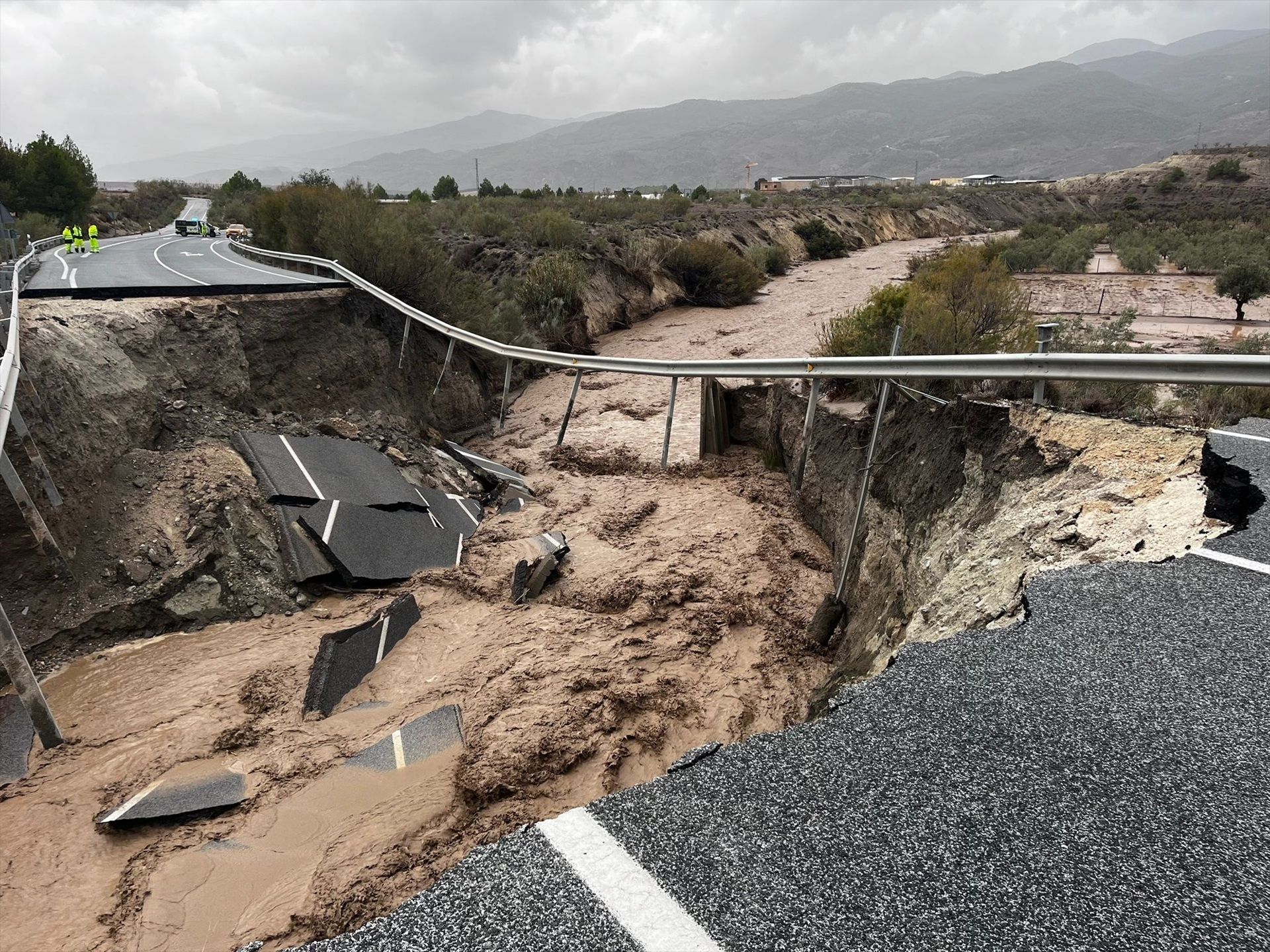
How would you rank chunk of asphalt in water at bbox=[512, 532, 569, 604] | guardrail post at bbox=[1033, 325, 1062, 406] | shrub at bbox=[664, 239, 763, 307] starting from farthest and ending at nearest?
shrub at bbox=[664, 239, 763, 307], chunk of asphalt in water at bbox=[512, 532, 569, 604], guardrail post at bbox=[1033, 325, 1062, 406]

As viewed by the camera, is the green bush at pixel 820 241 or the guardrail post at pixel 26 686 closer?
the guardrail post at pixel 26 686

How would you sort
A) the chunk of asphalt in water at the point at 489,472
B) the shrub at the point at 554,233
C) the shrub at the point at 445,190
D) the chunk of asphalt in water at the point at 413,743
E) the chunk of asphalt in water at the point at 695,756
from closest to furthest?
the chunk of asphalt in water at the point at 695,756
the chunk of asphalt in water at the point at 413,743
the chunk of asphalt in water at the point at 489,472
the shrub at the point at 554,233
the shrub at the point at 445,190

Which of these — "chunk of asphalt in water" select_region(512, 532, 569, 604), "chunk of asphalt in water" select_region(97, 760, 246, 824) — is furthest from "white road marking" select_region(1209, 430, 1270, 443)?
"chunk of asphalt in water" select_region(97, 760, 246, 824)

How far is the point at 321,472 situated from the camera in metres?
9.64

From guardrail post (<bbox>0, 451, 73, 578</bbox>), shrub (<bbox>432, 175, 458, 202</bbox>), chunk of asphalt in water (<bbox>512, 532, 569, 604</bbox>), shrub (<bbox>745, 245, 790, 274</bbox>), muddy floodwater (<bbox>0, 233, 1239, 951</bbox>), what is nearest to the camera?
muddy floodwater (<bbox>0, 233, 1239, 951</bbox>)

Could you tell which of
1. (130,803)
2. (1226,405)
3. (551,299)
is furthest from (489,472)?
(1226,405)

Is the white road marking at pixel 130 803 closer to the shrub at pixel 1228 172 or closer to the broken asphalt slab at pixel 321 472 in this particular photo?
the broken asphalt slab at pixel 321 472

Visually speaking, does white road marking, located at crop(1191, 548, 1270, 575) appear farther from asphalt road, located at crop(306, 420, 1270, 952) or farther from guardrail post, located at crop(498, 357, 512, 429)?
guardrail post, located at crop(498, 357, 512, 429)

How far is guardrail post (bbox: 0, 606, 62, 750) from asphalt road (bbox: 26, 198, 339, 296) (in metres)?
9.38

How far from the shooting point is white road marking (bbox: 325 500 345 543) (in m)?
8.41

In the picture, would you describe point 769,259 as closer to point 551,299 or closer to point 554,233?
point 554,233

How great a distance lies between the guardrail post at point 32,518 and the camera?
6.15 m

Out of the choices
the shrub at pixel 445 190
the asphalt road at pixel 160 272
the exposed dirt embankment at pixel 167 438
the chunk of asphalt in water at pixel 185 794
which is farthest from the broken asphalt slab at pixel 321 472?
the shrub at pixel 445 190

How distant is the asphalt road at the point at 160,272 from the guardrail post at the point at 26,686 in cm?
938
